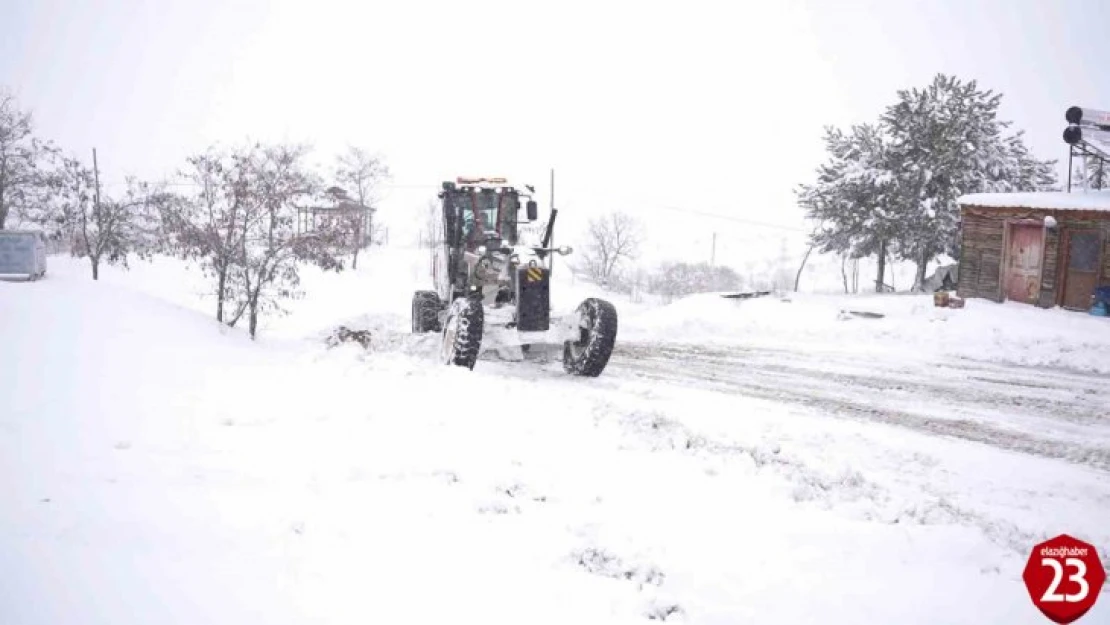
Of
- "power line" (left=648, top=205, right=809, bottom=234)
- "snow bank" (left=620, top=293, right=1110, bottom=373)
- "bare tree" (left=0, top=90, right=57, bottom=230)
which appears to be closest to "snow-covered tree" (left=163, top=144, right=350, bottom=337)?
Result: "snow bank" (left=620, top=293, right=1110, bottom=373)

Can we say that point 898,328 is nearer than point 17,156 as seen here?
Yes

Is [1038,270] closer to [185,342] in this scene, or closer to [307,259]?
[307,259]

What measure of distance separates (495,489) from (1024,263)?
2158 centimetres

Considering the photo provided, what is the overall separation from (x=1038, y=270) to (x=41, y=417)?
23786 millimetres

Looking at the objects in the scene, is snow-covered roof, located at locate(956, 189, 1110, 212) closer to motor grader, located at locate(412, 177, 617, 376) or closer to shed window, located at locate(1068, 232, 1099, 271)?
shed window, located at locate(1068, 232, 1099, 271)

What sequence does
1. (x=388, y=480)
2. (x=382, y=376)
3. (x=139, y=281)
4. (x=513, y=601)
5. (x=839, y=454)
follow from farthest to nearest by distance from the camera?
(x=139, y=281), (x=382, y=376), (x=839, y=454), (x=388, y=480), (x=513, y=601)

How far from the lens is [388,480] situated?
16.4 ft

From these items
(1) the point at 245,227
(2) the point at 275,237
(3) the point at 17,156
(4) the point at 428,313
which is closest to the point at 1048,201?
(4) the point at 428,313

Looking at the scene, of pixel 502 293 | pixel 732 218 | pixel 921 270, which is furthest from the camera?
pixel 732 218

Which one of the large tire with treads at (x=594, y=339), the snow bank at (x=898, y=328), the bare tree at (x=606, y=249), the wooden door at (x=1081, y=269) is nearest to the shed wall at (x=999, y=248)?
the wooden door at (x=1081, y=269)

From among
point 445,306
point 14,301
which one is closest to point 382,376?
point 445,306

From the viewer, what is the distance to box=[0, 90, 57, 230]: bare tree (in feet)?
66.8

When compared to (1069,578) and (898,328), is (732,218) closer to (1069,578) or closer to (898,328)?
(898,328)

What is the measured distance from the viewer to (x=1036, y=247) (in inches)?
786
